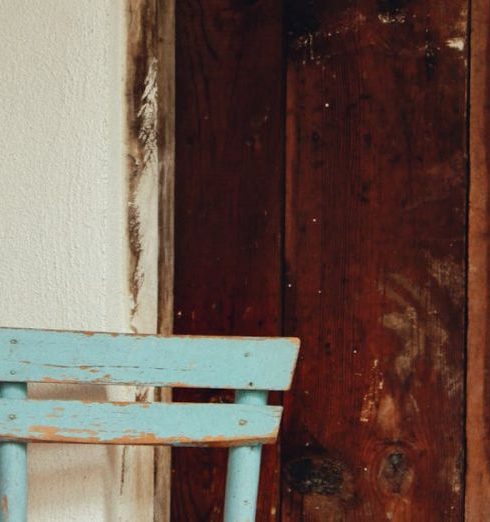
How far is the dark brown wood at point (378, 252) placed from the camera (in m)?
1.03

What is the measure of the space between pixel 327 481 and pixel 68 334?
18.1 inches

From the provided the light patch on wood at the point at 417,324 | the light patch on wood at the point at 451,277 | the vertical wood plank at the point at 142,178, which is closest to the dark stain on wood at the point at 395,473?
the light patch on wood at the point at 417,324

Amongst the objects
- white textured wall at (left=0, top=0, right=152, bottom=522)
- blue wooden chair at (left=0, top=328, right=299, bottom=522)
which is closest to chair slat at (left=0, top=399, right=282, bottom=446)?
blue wooden chair at (left=0, top=328, right=299, bottom=522)

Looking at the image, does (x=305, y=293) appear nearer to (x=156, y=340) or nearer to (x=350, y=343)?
(x=350, y=343)

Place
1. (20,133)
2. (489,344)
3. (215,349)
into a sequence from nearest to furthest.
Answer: (215,349) → (20,133) → (489,344)

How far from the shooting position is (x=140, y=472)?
98 centimetres

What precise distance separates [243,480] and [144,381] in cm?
15

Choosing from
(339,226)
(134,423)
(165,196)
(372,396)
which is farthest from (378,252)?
(134,423)

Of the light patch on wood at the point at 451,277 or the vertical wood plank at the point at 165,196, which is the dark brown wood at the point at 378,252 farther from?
the vertical wood plank at the point at 165,196

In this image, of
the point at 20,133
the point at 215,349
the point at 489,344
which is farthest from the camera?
the point at 489,344

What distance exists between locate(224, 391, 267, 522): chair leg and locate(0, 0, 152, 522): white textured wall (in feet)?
0.65

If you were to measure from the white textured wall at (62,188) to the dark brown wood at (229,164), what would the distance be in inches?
5.6

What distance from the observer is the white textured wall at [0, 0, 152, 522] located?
2.97ft

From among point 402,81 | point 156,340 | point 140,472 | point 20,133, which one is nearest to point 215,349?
point 156,340
